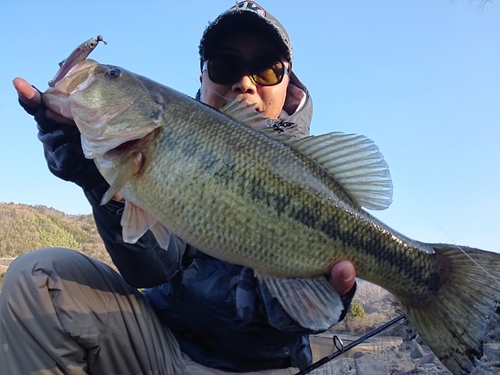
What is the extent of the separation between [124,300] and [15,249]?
4131 cm

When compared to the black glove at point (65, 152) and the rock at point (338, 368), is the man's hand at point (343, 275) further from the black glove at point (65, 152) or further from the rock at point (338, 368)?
the rock at point (338, 368)

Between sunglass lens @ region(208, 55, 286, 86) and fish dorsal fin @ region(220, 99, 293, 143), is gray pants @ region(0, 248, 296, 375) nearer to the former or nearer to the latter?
fish dorsal fin @ region(220, 99, 293, 143)

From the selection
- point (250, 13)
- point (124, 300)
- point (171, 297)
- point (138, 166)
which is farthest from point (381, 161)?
point (250, 13)

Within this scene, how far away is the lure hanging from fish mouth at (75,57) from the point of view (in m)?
1.94

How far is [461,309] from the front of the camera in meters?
1.83

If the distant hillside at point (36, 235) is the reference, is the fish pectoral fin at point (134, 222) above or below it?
above

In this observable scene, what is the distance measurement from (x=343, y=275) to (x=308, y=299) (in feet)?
0.71

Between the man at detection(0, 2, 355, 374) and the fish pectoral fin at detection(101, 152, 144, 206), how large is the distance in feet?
1.50

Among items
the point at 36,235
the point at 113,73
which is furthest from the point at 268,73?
the point at 36,235

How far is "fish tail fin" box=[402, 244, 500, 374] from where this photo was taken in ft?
5.77

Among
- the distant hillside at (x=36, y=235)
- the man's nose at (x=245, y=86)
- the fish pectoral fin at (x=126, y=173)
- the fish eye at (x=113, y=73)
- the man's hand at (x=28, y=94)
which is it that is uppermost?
the man's nose at (x=245, y=86)

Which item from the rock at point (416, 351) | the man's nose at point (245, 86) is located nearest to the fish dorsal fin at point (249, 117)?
the man's nose at point (245, 86)

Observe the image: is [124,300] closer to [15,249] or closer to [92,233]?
[15,249]

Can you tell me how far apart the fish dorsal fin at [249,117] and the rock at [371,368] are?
139 inches
